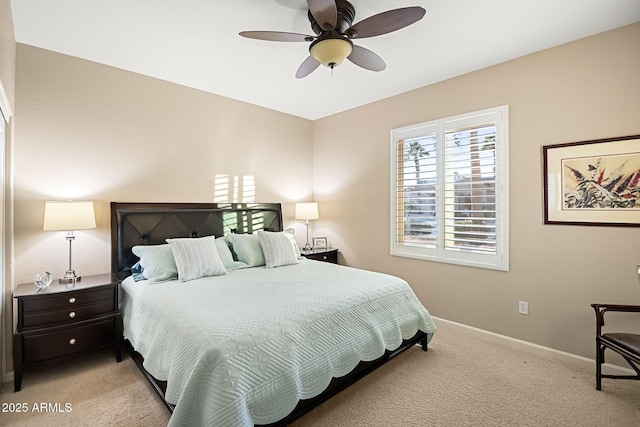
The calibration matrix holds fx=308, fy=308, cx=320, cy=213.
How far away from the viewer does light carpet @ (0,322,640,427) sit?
200cm

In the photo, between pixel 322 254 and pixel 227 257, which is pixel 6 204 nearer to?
pixel 227 257

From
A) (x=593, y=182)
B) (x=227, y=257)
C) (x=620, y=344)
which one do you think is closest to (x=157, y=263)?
(x=227, y=257)

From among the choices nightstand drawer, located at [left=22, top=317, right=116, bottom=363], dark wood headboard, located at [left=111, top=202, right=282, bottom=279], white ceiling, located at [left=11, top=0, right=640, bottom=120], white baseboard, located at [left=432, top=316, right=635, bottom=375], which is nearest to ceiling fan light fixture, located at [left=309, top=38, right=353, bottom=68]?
white ceiling, located at [left=11, top=0, right=640, bottom=120]

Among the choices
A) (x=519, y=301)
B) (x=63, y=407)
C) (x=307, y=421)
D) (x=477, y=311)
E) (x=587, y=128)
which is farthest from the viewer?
(x=477, y=311)

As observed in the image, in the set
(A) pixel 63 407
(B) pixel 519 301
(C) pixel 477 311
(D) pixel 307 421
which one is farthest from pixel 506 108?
(A) pixel 63 407

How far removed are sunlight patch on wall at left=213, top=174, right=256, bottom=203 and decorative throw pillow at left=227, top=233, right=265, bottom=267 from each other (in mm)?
646

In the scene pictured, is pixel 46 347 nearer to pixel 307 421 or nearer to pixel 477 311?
pixel 307 421

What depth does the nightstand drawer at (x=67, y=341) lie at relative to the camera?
234 cm

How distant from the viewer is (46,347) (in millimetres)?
2402

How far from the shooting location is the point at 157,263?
2.82 m

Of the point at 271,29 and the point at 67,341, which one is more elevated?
the point at 271,29

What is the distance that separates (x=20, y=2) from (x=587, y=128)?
14.6ft

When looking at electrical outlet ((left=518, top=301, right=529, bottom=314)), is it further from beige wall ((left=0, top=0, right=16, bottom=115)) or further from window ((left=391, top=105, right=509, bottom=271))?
beige wall ((left=0, top=0, right=16, bottom=115))

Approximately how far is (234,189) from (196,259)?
1411 mm
